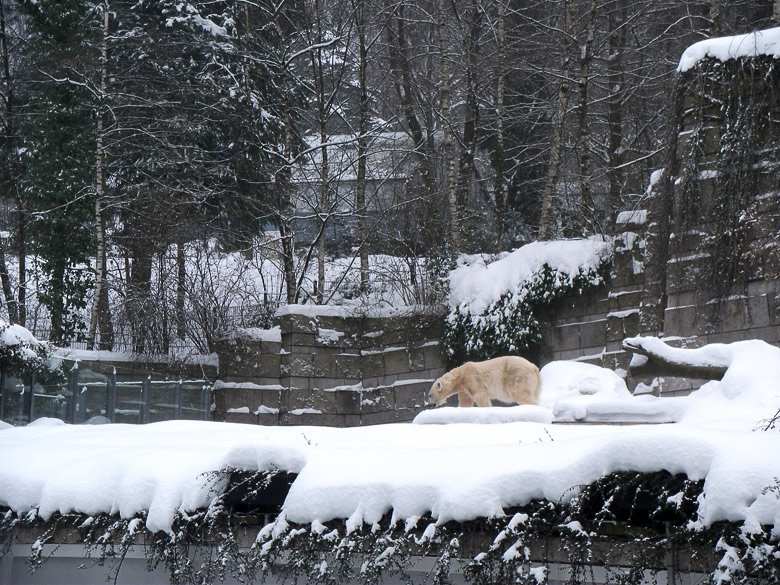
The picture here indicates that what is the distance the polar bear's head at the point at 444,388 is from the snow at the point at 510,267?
328cm

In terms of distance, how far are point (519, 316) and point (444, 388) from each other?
3.06m

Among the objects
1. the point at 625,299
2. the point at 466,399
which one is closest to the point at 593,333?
the point at 625,299

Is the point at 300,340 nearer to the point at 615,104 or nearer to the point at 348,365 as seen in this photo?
the point at 348,365

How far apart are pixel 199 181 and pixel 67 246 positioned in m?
2.89

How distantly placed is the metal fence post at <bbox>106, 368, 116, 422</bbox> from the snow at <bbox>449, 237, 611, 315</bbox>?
17.6 ft

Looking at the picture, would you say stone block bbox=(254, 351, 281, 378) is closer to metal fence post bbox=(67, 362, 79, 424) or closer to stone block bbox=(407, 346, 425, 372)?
stone block bbox=(407, 346, 425, 372)

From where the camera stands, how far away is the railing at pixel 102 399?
13.4 m

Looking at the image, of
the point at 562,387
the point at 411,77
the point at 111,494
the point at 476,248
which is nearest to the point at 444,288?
the point at 476,248

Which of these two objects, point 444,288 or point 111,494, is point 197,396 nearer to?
point 444,288

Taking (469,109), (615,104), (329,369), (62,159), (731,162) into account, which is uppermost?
(469,109)

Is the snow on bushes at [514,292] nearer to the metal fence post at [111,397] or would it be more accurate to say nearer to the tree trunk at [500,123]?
the tree trunk at [500,123]

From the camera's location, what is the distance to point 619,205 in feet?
52.3

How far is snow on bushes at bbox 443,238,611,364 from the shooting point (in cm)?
1384

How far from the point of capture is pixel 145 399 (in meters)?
15.0
